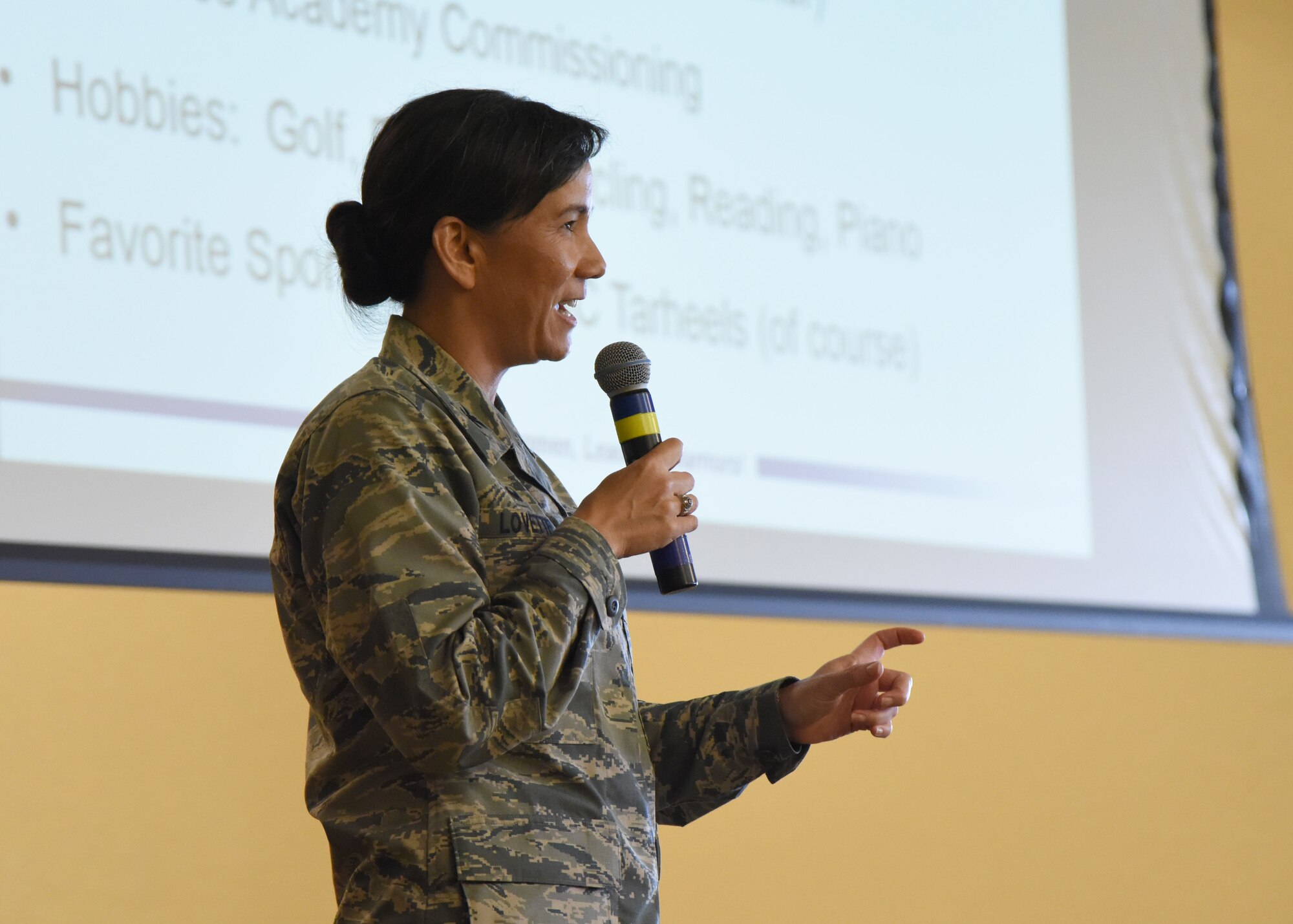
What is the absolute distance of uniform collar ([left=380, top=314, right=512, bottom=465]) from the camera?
1.38 meters

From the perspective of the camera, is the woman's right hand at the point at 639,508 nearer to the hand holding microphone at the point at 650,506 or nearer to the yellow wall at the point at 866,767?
the hand holding microphone at the point at 650,506

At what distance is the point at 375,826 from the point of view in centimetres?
124

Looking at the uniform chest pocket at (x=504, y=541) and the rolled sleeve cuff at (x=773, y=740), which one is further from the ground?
the uniform chest pocket at (x=504, y=541)

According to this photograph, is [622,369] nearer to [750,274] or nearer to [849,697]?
[849,697]

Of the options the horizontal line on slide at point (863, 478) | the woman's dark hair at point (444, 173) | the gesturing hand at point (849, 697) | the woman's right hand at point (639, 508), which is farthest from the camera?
the horizontal line on slide at point (863, 478)

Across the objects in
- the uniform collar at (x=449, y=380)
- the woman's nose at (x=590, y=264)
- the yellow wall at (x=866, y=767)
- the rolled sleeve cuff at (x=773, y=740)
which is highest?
the woman's nose at (x=590, y=264)

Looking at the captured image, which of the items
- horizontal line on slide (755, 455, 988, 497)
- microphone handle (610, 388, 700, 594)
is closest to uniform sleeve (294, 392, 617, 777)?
microphone handle (610, 388, 700, 594)

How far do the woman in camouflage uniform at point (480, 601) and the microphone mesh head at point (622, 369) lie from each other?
5 centimetres

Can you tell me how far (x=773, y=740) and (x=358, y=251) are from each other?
0.66 meters

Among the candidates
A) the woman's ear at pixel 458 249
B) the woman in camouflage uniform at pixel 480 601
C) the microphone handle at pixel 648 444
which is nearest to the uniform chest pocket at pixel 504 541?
the woman in camouflage uniform at pixel 480 601

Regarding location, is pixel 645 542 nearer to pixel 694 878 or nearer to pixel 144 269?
pixel 144 269

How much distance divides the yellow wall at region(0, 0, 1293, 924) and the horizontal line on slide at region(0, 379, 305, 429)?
299mm

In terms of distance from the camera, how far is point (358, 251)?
146 centimetres

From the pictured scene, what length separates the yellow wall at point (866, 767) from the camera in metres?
2.33
